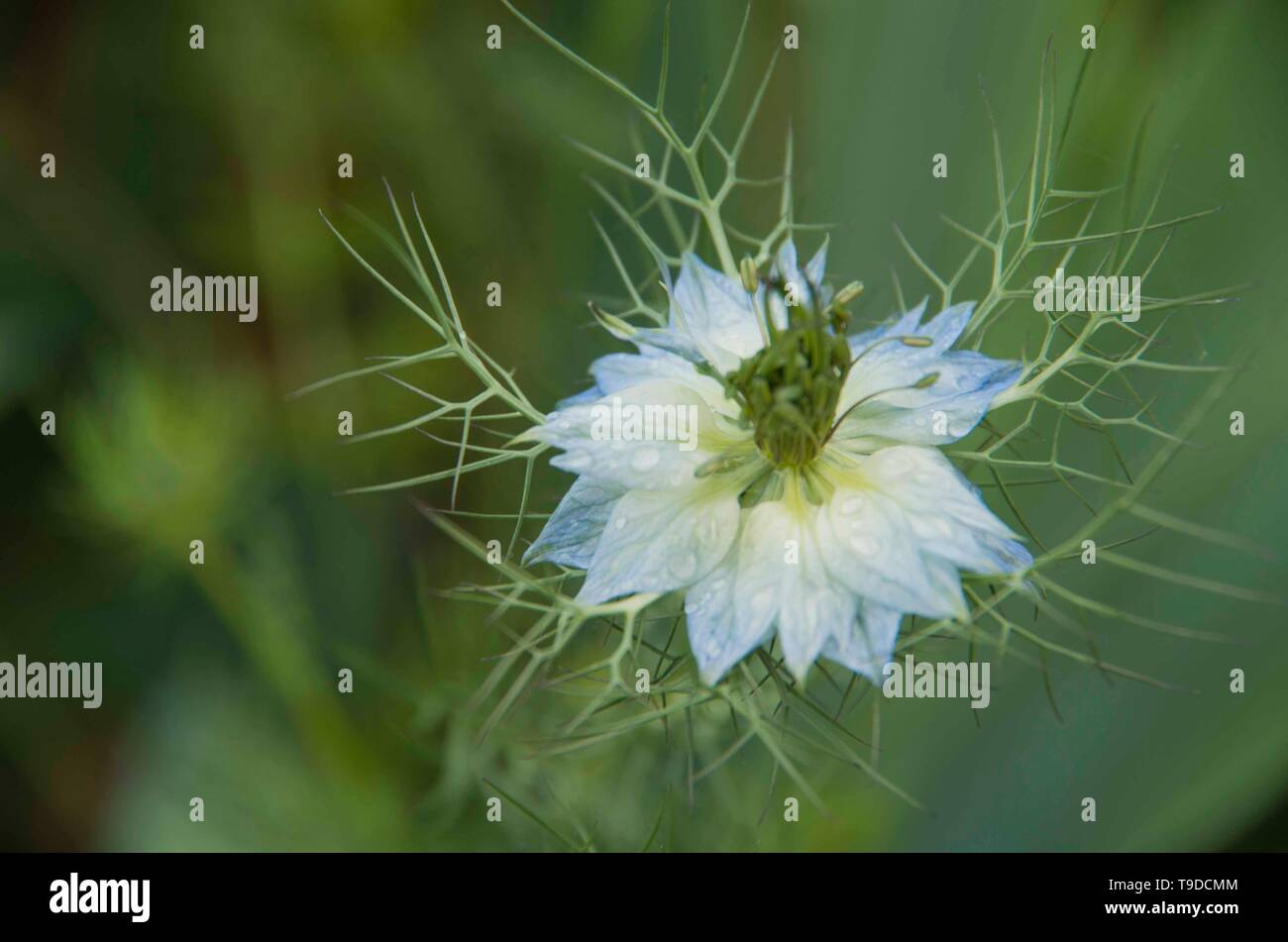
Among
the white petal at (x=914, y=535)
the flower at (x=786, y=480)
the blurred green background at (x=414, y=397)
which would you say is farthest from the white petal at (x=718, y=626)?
the blurred green background at (x=414, y=397)

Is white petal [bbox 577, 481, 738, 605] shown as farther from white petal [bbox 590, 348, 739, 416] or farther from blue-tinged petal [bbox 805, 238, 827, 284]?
blue-tinged petal [bbox 805, 238, 827, 284]

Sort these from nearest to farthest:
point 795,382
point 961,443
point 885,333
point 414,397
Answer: point 795,382 < point 885,333 < point 961,443 < point 414,397

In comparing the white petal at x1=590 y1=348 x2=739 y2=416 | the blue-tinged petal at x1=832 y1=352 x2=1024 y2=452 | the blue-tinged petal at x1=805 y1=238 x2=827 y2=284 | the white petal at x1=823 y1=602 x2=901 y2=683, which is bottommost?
the white petal at x1=823 y1=602 x2=901 y2=683

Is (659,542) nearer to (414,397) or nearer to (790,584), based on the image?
(790,584)

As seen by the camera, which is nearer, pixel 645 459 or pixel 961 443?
pixel 645 459

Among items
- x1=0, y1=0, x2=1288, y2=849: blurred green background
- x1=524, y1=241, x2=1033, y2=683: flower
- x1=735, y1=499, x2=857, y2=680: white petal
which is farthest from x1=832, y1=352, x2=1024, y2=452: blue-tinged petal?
x1=0, y1=0, x2=1288, y2=849: blurred green background

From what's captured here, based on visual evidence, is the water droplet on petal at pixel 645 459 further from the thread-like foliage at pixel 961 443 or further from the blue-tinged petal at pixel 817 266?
the blue-tinged petal at pixel 817 266

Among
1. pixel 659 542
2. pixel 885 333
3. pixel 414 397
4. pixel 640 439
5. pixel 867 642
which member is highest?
pixel 414 397

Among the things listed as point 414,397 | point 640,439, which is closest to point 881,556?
point 640,439
